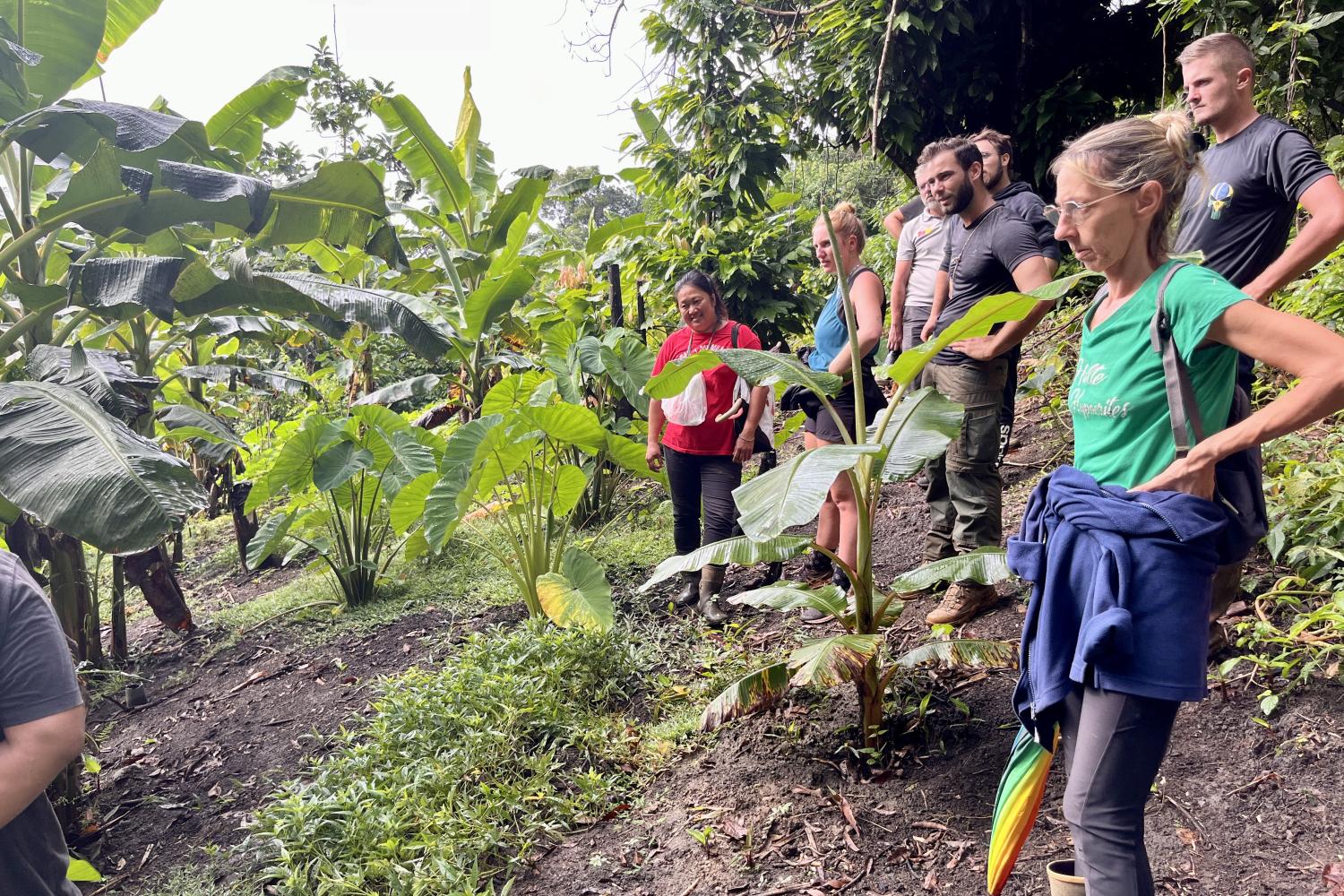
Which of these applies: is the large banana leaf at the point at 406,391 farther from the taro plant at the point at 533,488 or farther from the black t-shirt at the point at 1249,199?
the black t-shirt at the point at 1249,199

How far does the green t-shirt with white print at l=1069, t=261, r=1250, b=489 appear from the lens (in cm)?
136

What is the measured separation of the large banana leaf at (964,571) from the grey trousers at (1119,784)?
3.22ft

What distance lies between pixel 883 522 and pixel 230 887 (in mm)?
3521

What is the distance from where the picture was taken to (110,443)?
8.04 ft

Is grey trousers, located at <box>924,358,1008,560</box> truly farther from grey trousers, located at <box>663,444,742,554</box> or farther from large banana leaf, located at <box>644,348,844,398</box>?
grey trousers, located at <box>663,444,742,554</box>

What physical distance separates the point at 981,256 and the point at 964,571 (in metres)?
1.24

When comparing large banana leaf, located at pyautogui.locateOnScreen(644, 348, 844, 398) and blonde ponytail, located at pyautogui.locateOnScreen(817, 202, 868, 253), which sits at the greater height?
blonde ponytail, located at pyautogui.locateOnScreen(817, 202, 868, 253)

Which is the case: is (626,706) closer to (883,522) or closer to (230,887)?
(230,887)

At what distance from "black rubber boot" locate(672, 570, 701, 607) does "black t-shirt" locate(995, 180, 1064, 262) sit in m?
2.27

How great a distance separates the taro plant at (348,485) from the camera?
184 inches

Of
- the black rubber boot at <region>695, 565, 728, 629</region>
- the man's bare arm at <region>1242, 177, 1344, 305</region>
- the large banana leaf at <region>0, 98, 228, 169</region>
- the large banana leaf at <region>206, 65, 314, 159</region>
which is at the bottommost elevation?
the black rubber boot at <region>695, 565, 728, 629</region>

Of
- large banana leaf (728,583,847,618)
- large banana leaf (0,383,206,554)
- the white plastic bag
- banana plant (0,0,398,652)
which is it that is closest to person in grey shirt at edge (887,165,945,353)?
the white plastic bag

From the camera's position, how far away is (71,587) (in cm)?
353

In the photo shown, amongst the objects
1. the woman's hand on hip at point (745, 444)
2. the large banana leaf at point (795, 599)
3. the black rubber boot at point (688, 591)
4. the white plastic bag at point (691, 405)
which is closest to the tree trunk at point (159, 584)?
the black rubber boot at point (688, 591)
